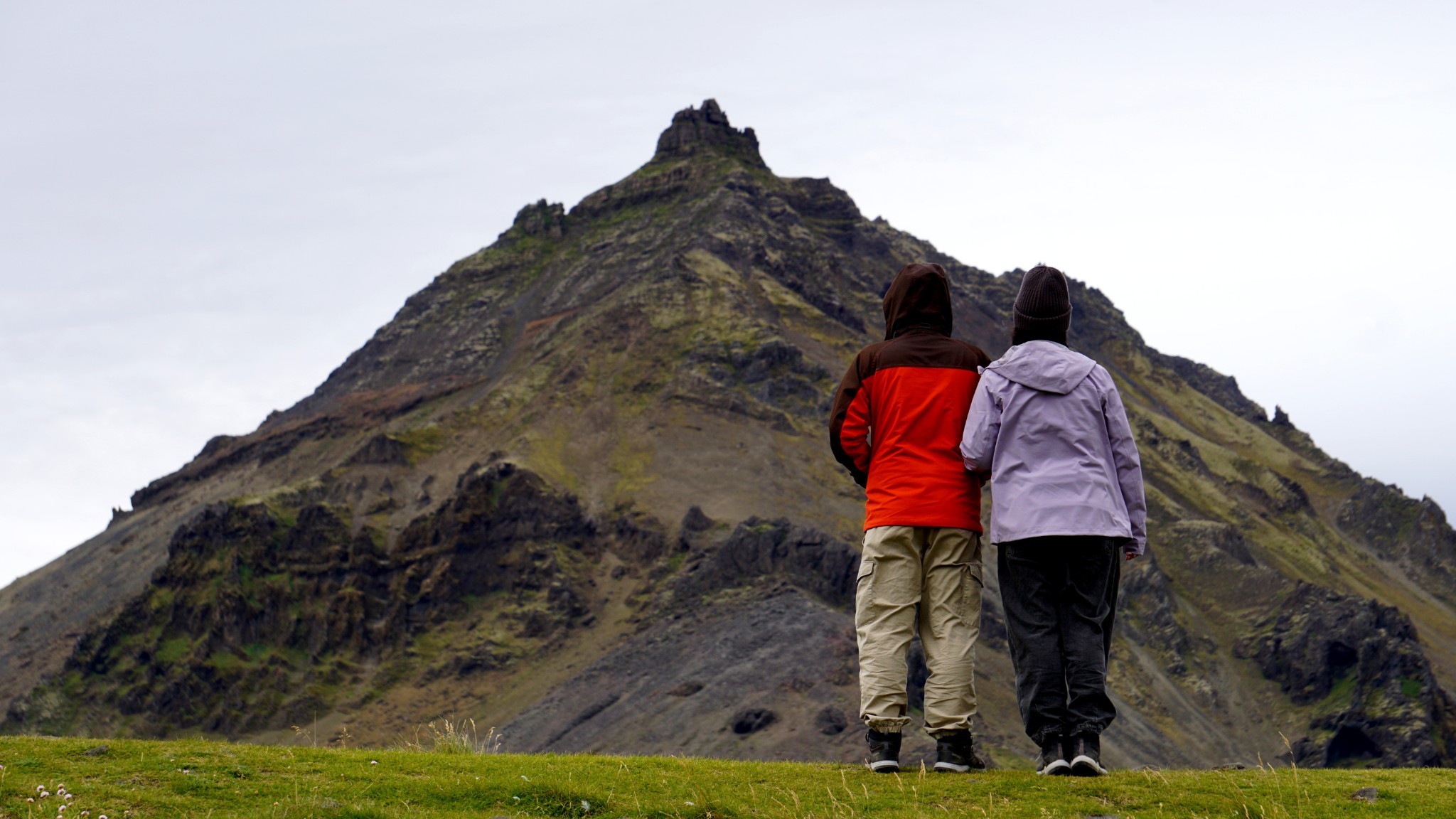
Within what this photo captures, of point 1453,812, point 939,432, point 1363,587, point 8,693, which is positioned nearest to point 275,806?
point 939,432

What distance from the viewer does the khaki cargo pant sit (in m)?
9.42

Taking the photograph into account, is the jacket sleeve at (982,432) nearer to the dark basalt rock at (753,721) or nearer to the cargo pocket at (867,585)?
the cargo pocket at (867,585)

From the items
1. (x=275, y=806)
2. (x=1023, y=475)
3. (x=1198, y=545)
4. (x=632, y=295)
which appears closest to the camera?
(x=275, y=806)

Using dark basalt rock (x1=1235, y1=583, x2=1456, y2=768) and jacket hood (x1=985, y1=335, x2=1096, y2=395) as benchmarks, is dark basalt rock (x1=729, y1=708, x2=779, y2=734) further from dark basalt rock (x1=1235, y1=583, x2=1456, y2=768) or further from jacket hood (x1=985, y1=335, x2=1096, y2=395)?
jacket hood (x1=985, y1=335, x2=1096, y2=395)

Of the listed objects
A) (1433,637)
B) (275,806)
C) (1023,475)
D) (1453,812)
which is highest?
(1023,475)

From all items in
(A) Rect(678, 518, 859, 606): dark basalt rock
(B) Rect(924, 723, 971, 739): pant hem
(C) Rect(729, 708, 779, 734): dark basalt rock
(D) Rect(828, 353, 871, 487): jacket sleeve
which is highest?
(D) Rect(828, 353, 871, 487): jacket sleeve

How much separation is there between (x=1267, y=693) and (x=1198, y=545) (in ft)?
65.6

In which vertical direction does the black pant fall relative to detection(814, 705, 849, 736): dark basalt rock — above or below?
above

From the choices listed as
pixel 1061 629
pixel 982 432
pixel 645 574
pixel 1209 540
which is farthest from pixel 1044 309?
pixel 1209 540

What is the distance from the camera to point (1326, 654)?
93.8 metres

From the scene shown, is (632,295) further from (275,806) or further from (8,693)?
(275,806)

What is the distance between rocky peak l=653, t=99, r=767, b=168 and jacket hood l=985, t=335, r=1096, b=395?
547ft

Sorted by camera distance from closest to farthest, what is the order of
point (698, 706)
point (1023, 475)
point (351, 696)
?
point (1023, 475) → point (698, 706) → point (351, 696)

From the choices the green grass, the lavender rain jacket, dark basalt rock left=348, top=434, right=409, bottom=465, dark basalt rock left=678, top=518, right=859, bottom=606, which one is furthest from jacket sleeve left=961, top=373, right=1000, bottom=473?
dark basalt rock left=348, top=434, right=409, bottom=465
